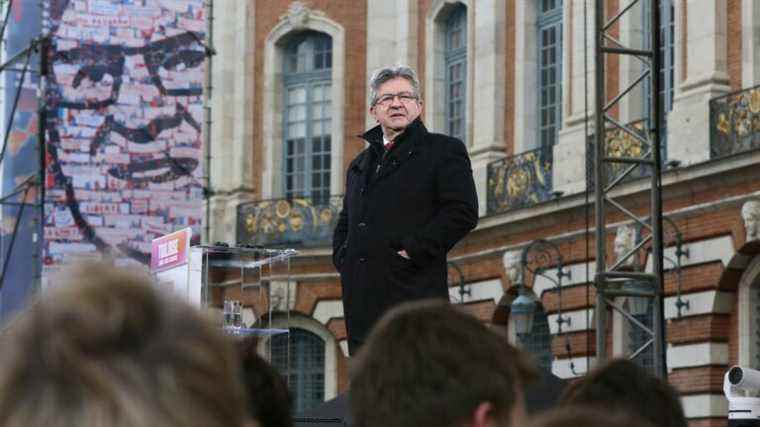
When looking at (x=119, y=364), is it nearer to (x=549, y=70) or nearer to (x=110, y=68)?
(x=110, y=68)

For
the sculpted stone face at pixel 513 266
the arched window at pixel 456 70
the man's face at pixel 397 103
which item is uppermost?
the arched window at pixel 456 70

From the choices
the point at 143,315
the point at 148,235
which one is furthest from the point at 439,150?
the point at 148,235

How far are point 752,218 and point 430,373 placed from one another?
61.1 ft

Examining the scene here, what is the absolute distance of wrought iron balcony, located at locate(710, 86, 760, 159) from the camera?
69.7 feet

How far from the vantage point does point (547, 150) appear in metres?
25.6

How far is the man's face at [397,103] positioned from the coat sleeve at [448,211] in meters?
0.17

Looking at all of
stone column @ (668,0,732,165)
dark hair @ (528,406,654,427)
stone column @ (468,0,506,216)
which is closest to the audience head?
dark hair @ (528,406,654,427)

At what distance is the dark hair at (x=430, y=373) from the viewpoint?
2824mm

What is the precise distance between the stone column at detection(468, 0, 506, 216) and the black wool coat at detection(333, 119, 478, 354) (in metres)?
19.9

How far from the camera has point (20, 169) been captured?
2442 centimetres

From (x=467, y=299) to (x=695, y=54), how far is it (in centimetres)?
585

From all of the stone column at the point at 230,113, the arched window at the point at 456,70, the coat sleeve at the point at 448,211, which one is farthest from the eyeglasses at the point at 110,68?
the coat sleeve at the point at 448,211

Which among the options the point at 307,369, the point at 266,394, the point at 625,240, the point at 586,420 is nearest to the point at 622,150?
the point at 625,240

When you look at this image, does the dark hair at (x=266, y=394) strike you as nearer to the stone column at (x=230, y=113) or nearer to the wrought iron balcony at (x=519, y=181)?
the wrought iron balcony at (x=519, y=181)
